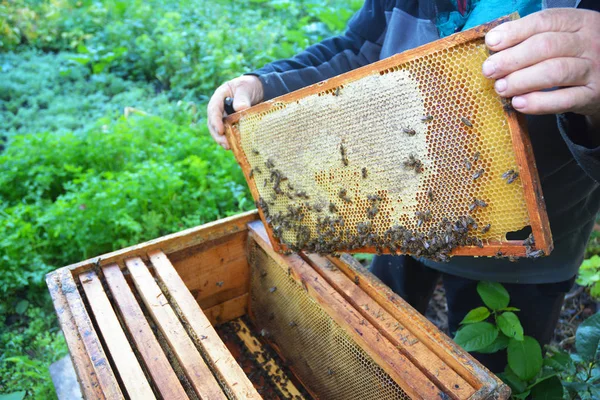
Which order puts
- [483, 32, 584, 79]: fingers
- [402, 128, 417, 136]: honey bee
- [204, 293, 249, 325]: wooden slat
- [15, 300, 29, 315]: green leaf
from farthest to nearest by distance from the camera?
[15, 300, 29, 315]: green leaf, [204, 293, 249, 325]: wooden slat, [402, 128, 417, 136]: honey bee, [483, 32, 584, 79]: fingers

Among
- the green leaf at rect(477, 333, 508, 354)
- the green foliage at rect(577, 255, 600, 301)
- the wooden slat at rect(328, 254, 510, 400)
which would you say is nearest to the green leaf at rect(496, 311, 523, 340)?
the green leaf at rect(477, 333, 508, 354)

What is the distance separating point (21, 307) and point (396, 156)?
11.4ft

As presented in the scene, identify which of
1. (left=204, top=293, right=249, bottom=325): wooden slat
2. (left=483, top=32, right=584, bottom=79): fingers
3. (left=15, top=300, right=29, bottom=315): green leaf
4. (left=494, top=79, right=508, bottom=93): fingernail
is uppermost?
(left=483, top=32, right=584, bottom=79): fingers

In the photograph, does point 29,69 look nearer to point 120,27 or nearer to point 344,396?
point 120,27

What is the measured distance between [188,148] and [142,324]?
3.11 m

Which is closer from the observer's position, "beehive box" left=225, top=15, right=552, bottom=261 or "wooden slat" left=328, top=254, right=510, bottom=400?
"beehive box" left=225, top=15, right=552, bottom=261

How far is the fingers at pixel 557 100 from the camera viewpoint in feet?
4.22

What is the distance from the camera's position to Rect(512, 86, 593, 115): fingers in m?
1.29

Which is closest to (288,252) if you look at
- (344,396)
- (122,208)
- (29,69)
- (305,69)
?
(344,396)

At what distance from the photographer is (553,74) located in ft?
4.08

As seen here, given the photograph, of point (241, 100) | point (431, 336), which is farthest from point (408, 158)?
point (241, 100)

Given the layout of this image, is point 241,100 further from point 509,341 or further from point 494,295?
point 509,341

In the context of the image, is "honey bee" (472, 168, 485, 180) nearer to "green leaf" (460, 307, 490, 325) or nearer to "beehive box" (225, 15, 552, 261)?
"beehive box" (225, 15, 552, 261)

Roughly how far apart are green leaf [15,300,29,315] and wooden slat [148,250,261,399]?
1895mm
